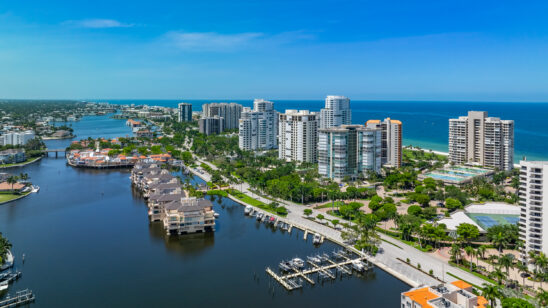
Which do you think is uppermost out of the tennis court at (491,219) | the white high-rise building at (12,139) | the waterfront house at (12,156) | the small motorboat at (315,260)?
the white high-rise building at (12,139)

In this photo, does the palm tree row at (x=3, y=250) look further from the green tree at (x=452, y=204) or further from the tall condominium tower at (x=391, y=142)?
the tall condominium tower at (x=391, y=142)

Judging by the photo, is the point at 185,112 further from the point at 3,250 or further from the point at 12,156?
the point at 3,250

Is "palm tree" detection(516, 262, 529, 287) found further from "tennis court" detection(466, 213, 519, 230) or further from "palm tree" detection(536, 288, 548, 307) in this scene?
"tennis court" detection(466, 213, 519, 230)

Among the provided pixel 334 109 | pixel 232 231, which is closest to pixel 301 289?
pixel 232 231

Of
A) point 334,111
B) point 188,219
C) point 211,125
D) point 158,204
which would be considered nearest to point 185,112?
point 211,125

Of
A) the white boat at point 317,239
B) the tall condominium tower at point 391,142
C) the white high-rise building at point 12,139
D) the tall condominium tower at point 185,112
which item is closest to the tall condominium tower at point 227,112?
the tall condominium tower at point 185,112

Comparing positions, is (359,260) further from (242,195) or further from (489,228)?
(242,195)
